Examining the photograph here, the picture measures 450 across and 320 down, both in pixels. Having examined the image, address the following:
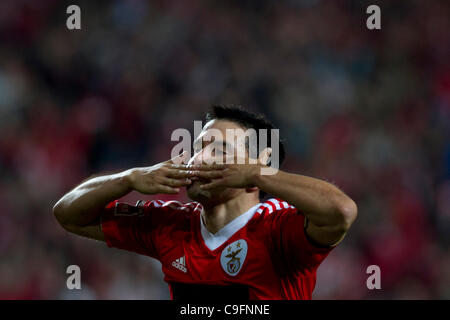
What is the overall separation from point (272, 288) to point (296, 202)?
1.38ft

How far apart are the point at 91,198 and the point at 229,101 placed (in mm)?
3289

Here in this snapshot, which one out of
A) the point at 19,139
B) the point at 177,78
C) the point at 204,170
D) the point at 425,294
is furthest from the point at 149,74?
the point at 204,170

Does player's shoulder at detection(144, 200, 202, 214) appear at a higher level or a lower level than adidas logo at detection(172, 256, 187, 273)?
higher

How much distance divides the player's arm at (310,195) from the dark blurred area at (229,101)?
2.68 meters

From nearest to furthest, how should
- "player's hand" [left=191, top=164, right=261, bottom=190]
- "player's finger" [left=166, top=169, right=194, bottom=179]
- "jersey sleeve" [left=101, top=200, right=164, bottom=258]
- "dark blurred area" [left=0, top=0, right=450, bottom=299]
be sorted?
"player's hand" [left=191, top=164, right=261, bottom=190] → "player's finger" [left=166, top=169, right=194, bottom=179] → "jersey sleeve" [left=101, top=200, right=164, bottom=258] → "dark blurred area" [left=0, top=0, right=450, bottom=299]

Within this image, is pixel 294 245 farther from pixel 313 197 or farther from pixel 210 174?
pixel 210 174

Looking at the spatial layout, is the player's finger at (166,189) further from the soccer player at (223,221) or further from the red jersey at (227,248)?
the red jersey at (227,248)

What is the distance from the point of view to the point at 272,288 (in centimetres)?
203

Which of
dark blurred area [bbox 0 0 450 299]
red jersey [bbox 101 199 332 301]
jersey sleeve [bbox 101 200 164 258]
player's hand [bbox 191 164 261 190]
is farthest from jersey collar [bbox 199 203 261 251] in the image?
dark blurred area [bbox 0 0 450 299]

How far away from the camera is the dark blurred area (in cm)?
450

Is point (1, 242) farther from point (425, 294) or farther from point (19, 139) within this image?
point (425, 294)

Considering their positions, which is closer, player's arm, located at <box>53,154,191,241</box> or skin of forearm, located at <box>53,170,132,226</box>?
player's arm, located at <box>53,154,191,241</box>

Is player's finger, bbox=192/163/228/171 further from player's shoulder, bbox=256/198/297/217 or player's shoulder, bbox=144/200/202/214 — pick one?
player's shoulder, bbox=144/200/202/214

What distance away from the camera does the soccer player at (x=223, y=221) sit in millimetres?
1814
